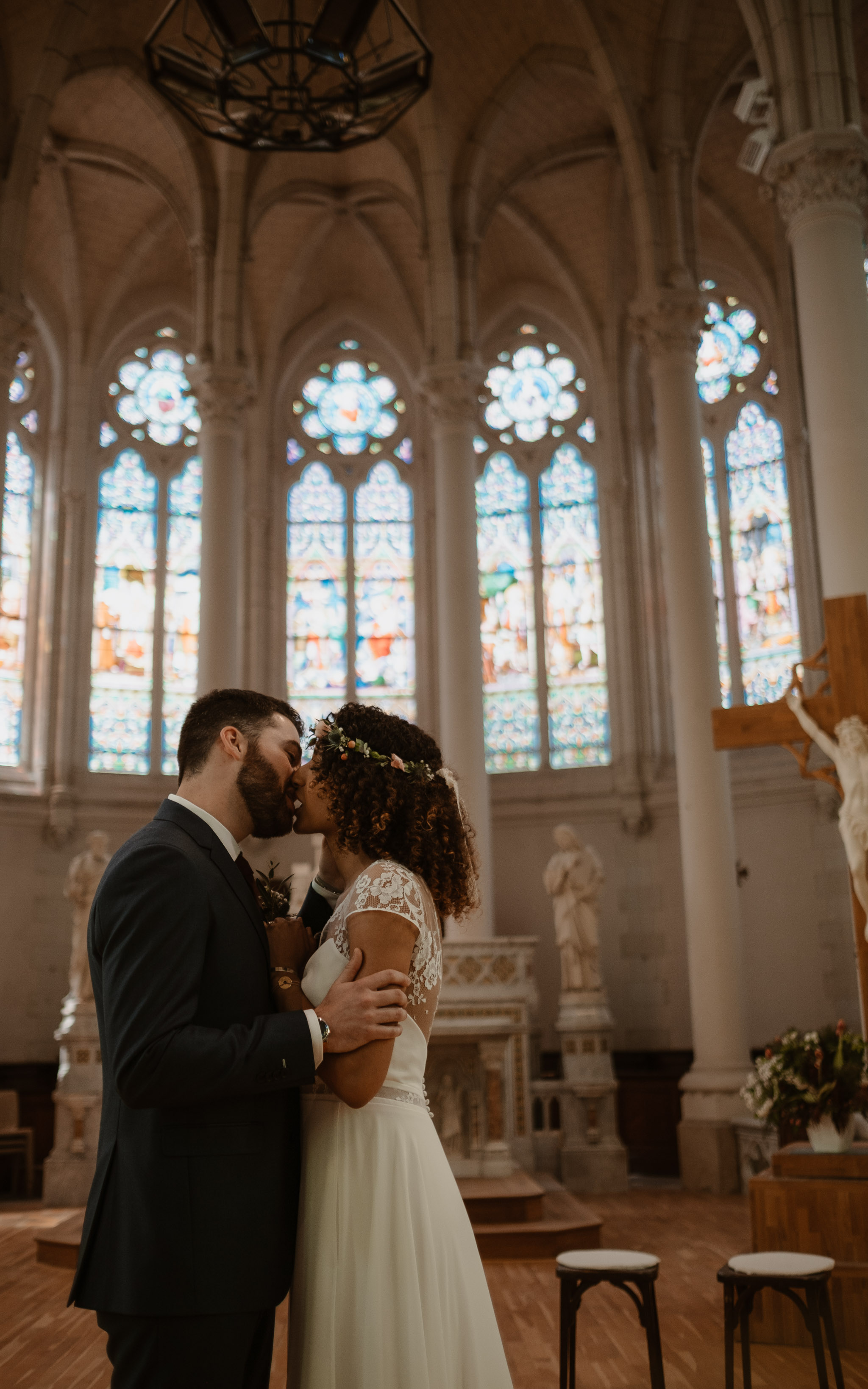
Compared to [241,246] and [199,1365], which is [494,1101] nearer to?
[199,1365]

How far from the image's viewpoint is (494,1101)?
31.0ft

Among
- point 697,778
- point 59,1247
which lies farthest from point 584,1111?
point 59,1247

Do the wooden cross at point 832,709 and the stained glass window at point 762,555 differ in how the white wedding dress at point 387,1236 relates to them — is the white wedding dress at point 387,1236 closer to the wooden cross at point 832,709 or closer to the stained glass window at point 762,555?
the wooden cross at point 832,709

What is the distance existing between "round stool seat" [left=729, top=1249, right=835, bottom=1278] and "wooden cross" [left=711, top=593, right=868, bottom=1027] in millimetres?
2693

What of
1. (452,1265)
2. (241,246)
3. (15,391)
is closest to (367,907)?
(452,1265)

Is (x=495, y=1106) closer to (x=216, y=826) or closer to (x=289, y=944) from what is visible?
(x=289, y=944)

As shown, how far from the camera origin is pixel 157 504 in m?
17.5

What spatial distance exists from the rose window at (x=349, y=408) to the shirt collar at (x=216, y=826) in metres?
16.0

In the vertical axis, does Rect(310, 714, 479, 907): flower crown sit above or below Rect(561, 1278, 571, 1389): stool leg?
above

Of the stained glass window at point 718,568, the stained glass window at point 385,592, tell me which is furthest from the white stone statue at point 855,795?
the stained glass window at point 385,592

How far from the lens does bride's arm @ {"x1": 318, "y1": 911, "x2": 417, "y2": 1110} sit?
7.66 ft

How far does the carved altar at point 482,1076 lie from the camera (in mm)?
9375

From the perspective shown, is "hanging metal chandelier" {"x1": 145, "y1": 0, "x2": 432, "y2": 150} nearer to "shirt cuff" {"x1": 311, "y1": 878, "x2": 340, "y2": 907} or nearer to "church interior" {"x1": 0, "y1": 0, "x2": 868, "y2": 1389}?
"church interior" {"x1": 0, "y1": 0, "x2": 868, "y2": 1389}

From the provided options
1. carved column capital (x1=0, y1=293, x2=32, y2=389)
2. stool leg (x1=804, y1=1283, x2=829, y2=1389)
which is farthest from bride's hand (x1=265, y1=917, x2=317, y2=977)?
carved column capital (x1=0, y1=293, x2=32, y2=389)
